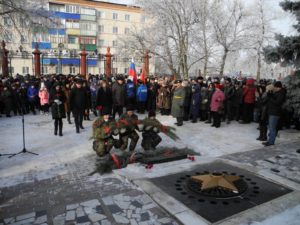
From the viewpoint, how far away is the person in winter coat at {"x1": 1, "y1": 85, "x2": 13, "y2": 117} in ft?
42.9

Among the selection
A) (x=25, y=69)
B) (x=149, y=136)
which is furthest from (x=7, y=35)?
(x=25, y=69)

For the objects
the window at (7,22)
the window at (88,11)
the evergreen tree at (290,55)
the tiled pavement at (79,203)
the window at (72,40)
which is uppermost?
the window at (88,11)

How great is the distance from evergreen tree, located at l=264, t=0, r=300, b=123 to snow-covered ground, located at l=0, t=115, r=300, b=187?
125 centimetres

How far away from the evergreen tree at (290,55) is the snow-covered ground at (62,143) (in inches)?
49.2

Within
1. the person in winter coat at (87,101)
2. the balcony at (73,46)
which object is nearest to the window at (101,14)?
the balcony at (73,46)

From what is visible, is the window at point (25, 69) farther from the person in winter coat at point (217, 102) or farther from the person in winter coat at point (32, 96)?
the person in winter coat at point (217, 102)

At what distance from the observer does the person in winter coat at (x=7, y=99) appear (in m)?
13.1

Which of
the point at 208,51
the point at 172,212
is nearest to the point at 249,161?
the point at 172,212

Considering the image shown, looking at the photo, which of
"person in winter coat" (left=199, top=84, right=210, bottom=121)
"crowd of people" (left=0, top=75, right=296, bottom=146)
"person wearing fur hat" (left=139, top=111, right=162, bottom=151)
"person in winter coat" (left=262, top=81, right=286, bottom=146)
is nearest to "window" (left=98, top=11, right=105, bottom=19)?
"crowd of people" (left=0, top=75, right=296, bottom=146)

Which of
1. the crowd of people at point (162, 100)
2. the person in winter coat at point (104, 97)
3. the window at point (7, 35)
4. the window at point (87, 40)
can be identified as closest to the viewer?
the crowd of people at point (162, 100)

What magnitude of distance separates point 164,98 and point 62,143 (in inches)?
239

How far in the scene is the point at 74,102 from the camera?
10195mm

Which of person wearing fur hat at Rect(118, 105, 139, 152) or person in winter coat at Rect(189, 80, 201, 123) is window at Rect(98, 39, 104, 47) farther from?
person wearing fur hat at Rect(118, 105, 139, 152)

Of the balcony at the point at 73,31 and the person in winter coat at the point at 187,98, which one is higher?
the balcony at the point at 73,31
